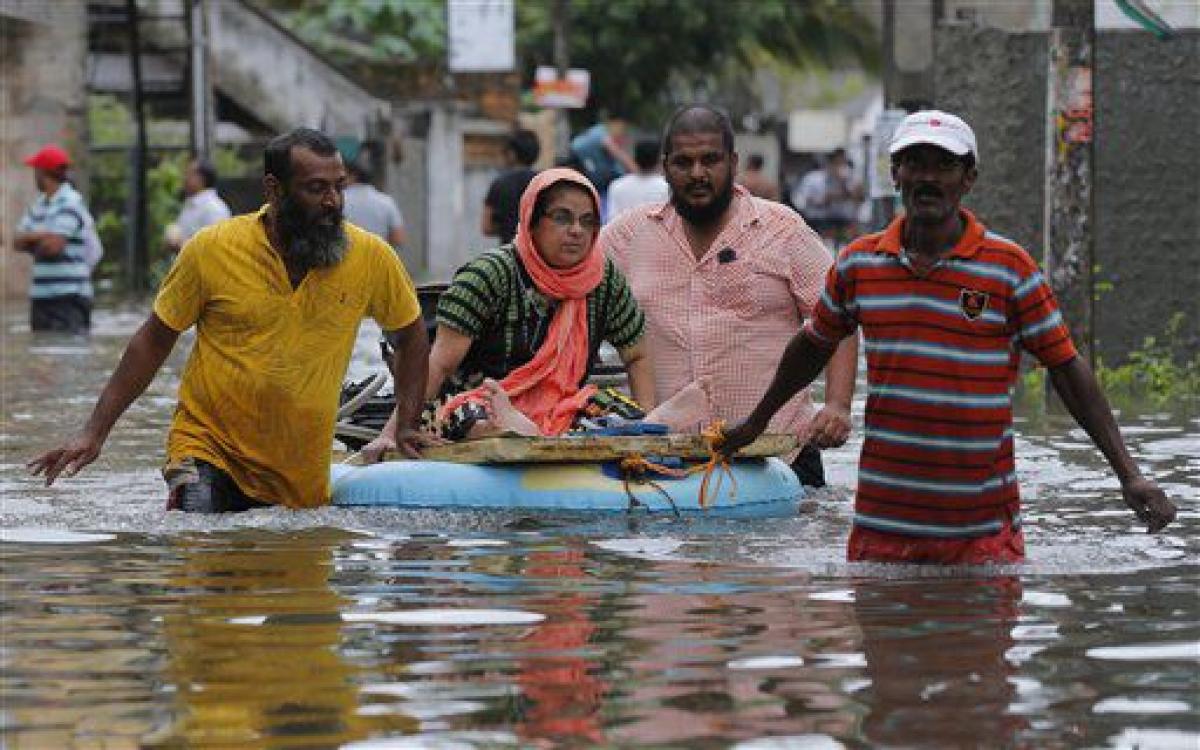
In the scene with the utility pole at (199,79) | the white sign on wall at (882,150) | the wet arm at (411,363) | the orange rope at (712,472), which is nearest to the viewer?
the wet arm at (411,363)

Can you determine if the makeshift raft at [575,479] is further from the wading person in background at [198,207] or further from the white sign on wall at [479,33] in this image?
the white sign on wall at [479,33]

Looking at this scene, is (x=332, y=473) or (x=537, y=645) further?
(x=332, y=473)

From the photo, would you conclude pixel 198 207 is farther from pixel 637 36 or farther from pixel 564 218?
pixel 637 36

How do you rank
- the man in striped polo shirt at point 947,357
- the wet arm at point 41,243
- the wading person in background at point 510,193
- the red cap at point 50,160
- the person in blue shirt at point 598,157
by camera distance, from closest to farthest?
the man in striped polo shirt at point 947,357 < the wading person in background at point 510,193 < the person in blue shirt at point 598,157 < the wet arm at point 41,243 < the red cap at point 50,160

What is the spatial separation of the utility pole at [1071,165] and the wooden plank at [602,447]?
5.82 metres

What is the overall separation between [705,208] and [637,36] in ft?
128

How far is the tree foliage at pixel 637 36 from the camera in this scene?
4950 centimetres

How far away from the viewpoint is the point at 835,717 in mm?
6523

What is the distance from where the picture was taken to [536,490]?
36.3 ft

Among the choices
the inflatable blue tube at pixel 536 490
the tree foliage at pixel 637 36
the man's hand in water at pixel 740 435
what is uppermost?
the tree foliage at pixel 637 36

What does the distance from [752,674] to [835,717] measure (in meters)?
0.61

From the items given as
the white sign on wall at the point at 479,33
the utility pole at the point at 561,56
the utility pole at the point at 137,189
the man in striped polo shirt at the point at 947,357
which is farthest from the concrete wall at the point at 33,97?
the man in striped polo shirt at the point at 947,357

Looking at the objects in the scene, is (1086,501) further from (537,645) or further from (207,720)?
(207,720)

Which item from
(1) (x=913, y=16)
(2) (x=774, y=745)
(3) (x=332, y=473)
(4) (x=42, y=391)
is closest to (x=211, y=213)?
(4) (x=42, y=391)
